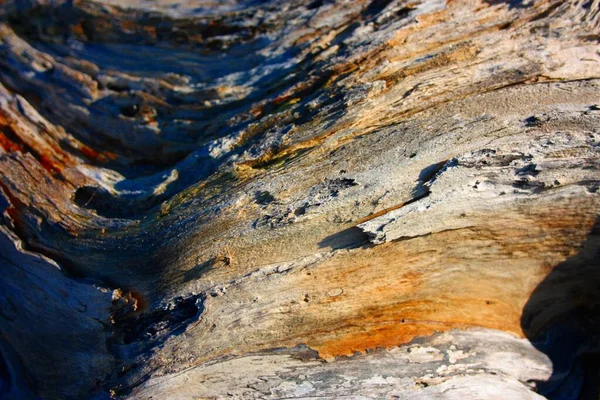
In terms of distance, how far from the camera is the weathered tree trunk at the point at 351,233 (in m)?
4.43

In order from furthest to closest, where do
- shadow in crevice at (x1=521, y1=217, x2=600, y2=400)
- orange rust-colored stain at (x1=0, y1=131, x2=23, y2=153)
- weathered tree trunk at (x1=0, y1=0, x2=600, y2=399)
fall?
orange rust-colored stain at (x1=0, y1=131, x2=23, y2=153), shadow in crevice at (x1=521, y1=217, x2=600, y2=400), weathered tree trunk at (x1=0, y1=0, x2=600, y2=399)

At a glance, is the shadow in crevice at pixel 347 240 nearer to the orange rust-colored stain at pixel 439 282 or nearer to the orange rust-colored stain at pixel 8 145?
the orange rust-colored stain at pixel 439 282

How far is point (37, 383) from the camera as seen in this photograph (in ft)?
18.6

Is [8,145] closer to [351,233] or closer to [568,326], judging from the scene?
[351,233]

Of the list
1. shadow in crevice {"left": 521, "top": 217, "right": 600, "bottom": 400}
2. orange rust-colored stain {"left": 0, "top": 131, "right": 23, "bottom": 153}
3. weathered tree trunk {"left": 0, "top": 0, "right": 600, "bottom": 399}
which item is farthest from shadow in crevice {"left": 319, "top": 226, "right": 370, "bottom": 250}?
orange rust-colored stain {"left": 0, "top": 131, "right": 23, "bottom": 153}

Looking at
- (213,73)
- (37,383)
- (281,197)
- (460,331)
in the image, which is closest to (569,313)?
(460,331)

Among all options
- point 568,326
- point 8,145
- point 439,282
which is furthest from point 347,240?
point 8,145

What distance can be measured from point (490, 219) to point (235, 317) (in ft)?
7.90

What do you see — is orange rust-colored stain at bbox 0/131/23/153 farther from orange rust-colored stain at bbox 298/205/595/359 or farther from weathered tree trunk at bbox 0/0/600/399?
orange rust-colored stain at bbox 298/205/595/359

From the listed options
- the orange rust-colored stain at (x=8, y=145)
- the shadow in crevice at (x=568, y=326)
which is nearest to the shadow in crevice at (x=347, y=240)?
the shadow in crevice at (x=568, y=326)

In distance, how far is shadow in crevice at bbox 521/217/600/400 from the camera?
4711 mm

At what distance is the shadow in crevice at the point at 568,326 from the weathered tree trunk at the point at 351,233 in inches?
0.7

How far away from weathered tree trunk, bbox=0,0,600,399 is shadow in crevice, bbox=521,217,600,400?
0.06ft

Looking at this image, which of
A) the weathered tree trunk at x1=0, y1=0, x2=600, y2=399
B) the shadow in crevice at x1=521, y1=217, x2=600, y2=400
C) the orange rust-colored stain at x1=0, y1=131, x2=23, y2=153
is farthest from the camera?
the orange rust-colored stain at x1=0, y1=131, x2=23, y2=153
